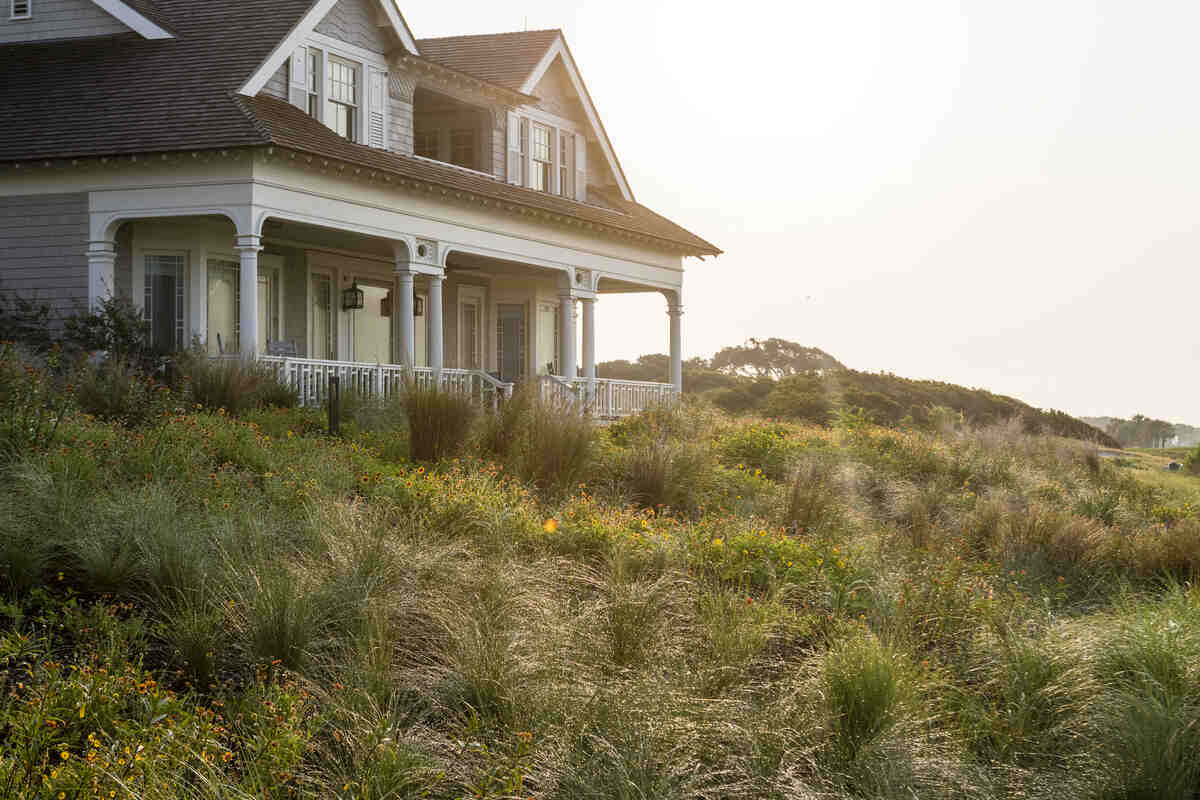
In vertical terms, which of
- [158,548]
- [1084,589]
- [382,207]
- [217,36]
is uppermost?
[217,36]

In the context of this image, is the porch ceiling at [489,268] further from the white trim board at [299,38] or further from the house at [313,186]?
the white trim board at [299,38]

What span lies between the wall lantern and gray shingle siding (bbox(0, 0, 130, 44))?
5.23 m

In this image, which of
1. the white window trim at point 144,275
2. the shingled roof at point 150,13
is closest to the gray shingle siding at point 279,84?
the shingled roof at point 150,13

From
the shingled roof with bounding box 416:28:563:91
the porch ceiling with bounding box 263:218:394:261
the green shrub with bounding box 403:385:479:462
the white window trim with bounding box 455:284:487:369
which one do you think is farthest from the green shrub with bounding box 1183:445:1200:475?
the green shrub with bounding box 403:385:479:462

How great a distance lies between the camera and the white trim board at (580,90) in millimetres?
21734

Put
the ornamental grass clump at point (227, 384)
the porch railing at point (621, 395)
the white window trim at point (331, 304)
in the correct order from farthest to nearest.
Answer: the porch railing at point (621, 395) → the white window trim at point (331, 304) → the ornamental grass clump at point (227, 384)

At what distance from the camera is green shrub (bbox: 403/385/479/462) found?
11.8 meters

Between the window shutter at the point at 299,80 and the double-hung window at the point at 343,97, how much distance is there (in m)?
0.51

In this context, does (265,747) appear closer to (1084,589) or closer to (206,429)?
(206,429)

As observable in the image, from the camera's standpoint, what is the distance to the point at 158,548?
6805 millimetres

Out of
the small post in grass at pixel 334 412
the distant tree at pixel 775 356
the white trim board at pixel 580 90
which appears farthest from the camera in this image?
the distant tree at pixel 775 356

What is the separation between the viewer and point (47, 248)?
16000 millimetres

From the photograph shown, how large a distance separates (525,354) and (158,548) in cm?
1797

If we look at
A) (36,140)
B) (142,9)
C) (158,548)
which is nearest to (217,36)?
(142,9)
